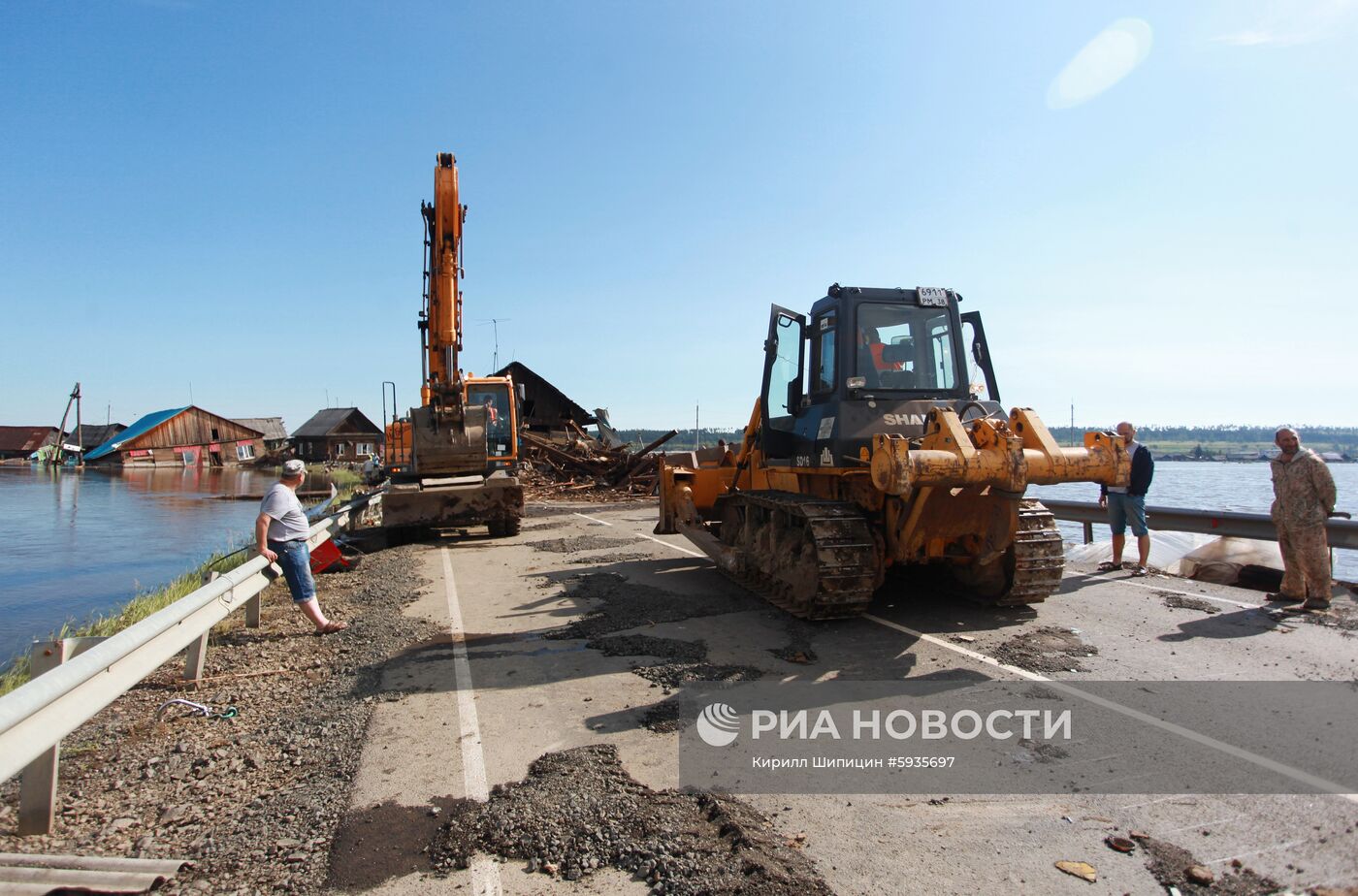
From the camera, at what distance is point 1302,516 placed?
294 inches

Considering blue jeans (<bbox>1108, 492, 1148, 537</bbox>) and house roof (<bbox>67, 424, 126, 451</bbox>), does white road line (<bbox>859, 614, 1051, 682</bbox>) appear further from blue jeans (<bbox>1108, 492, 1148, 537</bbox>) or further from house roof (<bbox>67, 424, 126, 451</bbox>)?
house roof (<bbox>67, 424, 126, 451</bbox>)

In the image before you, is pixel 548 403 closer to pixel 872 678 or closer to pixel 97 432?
pixel 872 678

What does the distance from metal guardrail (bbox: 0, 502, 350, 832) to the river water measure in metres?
5.82

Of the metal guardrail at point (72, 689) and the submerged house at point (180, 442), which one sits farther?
the submerged house at point (180, 442)

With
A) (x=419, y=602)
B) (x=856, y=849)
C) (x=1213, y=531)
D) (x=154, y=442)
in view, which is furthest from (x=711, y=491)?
(x=154, y=442)

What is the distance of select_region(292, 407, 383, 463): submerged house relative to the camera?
7088 cm

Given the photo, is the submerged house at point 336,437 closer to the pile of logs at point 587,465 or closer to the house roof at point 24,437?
the house roof at point 24,437

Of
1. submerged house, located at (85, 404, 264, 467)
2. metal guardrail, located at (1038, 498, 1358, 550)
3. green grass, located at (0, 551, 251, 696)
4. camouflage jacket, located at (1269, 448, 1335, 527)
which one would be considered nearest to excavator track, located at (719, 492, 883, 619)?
metal guardrail, located at (1038, 498, 1358, 550)

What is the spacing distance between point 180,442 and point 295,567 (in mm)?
75096

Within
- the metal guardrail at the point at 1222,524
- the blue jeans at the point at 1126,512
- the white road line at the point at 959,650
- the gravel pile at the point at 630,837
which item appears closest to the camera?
the gravel pile at the point at 630,837

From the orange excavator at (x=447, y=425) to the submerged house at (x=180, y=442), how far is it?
2601 inches

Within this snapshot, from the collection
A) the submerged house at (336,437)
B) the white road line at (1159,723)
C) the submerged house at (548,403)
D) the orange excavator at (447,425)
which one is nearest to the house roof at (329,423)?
the submerged house at (336,437)

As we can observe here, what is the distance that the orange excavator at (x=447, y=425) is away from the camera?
1380 centimetres

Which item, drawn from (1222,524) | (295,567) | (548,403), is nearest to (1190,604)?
(1222,524)
